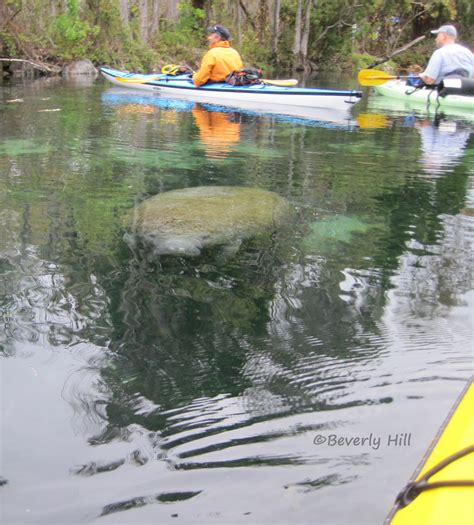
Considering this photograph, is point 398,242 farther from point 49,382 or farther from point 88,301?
point 49,382

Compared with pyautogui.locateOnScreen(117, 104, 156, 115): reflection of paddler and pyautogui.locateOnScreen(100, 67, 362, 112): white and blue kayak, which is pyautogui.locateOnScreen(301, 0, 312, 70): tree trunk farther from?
pyautogui.locateOnScreen(117, 104, 156, 115): reflection of paddler

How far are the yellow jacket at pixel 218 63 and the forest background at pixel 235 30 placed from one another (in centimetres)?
913

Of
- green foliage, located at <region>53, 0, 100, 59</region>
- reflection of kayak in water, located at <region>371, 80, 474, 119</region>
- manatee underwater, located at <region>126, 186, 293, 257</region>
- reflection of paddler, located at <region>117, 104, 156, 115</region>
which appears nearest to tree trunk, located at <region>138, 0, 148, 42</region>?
green foliage, located at <region>53, 0, 100, 59</region>

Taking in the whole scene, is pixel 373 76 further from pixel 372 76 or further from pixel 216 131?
pixel 216 131

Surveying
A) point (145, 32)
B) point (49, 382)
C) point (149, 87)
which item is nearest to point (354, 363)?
point (49, 382)

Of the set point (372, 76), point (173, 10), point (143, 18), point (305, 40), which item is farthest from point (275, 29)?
point (372, 76)

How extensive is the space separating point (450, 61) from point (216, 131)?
535cm

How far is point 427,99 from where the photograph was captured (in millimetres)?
13539

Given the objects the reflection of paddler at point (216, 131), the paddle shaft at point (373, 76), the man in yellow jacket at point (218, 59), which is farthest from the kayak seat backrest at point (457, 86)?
the reflection of paddler at point (216, 131)

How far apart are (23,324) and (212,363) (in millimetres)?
1268

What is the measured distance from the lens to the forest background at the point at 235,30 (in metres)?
20.3

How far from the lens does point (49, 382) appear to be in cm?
318

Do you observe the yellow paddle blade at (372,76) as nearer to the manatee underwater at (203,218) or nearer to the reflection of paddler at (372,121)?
the reflection of paddler at (372,121)

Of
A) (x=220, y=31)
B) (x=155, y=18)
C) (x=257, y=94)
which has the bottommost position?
(x=257, y=94)
